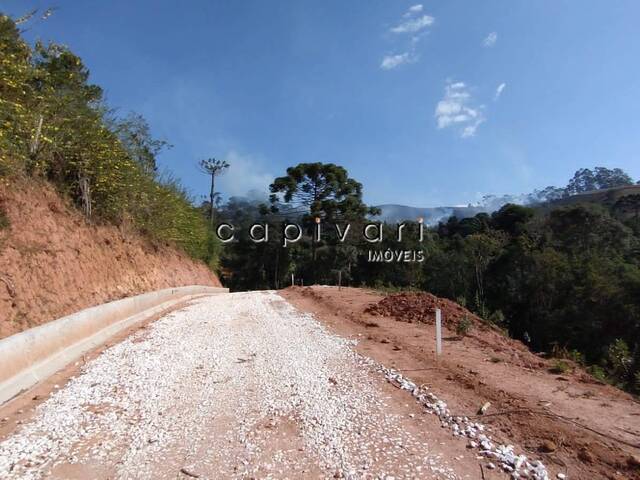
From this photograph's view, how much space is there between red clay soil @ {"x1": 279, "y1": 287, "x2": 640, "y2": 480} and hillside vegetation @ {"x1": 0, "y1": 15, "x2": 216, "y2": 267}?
6.63 metres

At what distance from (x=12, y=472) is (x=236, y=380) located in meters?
2.48


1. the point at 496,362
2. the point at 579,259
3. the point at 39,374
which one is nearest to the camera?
the point at 39,374

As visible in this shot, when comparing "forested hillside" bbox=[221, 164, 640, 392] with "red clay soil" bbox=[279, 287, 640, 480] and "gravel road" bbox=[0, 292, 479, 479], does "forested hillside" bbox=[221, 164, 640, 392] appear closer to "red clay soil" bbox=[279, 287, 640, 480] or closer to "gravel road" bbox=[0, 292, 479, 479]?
"red clay soil" bbox=[279, 287, 640, 480]

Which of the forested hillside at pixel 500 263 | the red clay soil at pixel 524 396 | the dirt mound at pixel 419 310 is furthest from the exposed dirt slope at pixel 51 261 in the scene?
the forested hillside at pixel 500 263

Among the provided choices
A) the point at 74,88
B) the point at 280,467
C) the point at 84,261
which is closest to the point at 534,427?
the point at 280,467

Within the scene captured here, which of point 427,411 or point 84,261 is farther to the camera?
point 84,261

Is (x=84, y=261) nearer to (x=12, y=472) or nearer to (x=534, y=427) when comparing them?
(x=12, y=472)

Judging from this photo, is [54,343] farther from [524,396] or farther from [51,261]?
[524,396]

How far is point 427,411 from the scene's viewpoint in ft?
14.1

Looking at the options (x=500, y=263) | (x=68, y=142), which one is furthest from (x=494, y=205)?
(x=68, y=142)

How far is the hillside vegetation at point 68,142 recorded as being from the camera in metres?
6.95

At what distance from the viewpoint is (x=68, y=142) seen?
9141mm

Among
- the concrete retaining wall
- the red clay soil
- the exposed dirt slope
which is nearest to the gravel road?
the concrete retaining wall

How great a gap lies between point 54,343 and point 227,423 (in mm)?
3098
